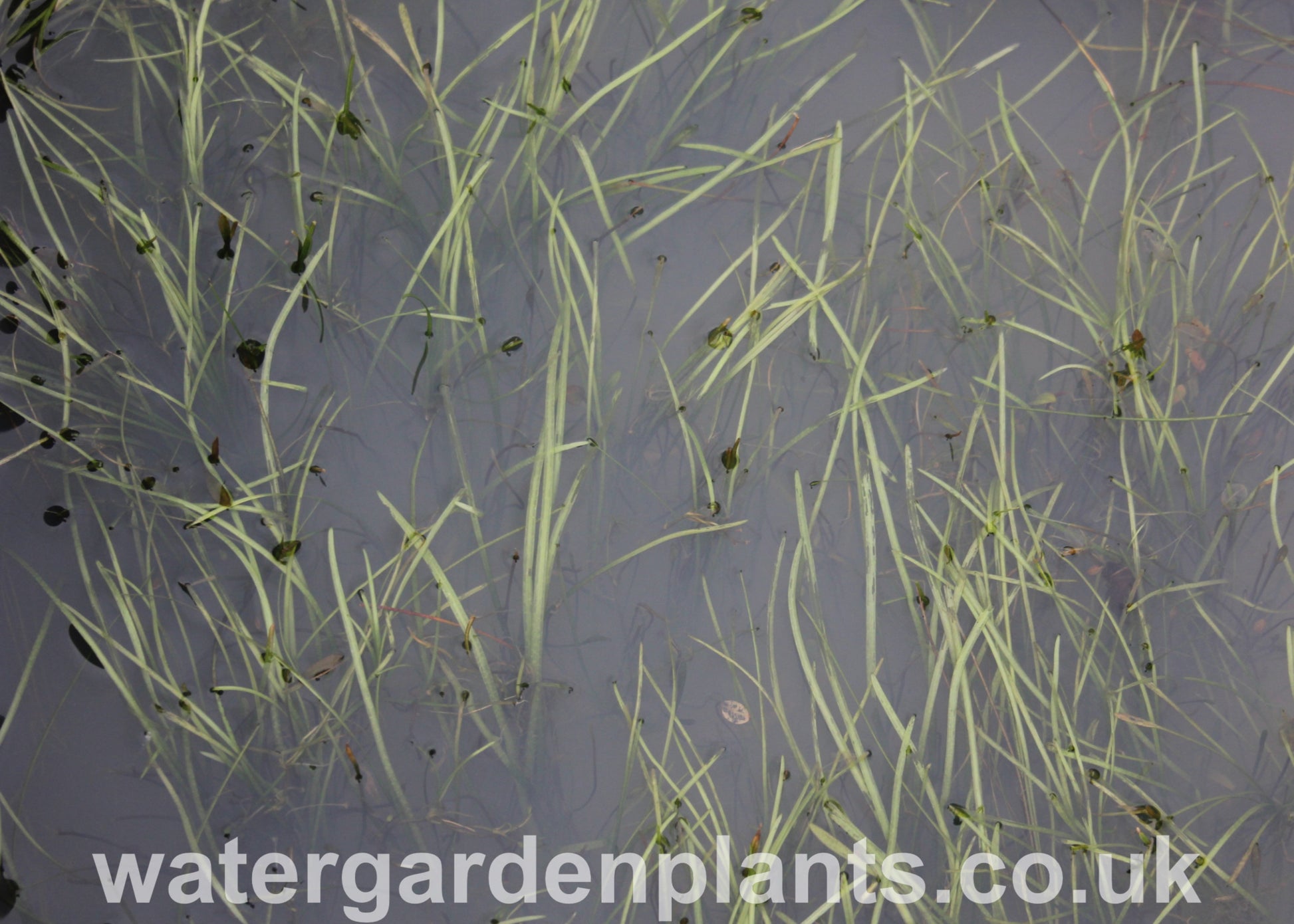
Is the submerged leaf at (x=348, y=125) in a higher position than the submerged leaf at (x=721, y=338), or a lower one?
higher

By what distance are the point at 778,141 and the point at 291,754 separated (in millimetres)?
1117

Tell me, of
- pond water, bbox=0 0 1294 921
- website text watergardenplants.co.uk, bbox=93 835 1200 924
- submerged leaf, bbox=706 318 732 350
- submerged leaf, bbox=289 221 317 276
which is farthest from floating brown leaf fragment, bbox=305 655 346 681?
submerged leaf, bbox=706 318 732 350

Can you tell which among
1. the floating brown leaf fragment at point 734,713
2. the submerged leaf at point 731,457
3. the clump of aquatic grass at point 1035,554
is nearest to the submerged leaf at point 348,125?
the clump of aquatic grass at point 1035,554

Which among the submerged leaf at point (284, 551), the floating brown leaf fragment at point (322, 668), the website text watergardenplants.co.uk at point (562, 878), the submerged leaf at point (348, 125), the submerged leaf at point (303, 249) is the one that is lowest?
the website text watergardenplants.co.uk at point (562, 878)

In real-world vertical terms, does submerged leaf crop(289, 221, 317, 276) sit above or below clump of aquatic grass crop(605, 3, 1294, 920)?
above

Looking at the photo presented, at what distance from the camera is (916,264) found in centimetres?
110

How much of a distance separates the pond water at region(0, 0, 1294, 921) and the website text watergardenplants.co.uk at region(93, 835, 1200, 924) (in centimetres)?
1

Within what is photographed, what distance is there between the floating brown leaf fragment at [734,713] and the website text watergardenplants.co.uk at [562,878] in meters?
0.17

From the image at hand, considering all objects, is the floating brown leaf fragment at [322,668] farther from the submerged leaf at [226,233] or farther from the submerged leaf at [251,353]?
the submerged leaf at [226,233]

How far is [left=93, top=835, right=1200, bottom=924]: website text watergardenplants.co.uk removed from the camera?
1060mm

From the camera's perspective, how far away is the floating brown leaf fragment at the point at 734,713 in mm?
1076

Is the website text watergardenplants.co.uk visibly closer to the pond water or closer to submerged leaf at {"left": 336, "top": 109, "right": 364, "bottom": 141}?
the pond water

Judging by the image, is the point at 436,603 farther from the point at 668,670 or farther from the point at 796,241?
the point at 796,241

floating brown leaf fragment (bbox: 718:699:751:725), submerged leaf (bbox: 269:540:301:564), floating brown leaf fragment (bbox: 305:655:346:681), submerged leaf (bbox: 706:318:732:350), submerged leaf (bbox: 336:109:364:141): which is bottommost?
floating brown leaf fragment (bbox: 718:699:751:725)
